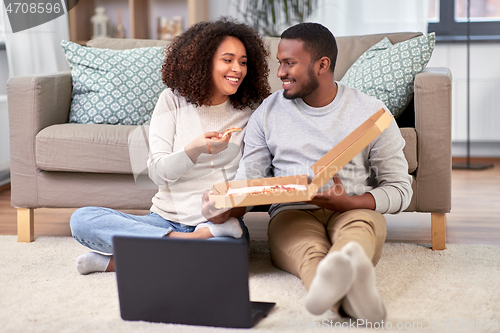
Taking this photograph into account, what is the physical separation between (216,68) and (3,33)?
199 cm

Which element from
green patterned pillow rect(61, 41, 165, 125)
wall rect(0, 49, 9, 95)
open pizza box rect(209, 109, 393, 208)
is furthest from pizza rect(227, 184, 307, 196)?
wall rect(0, 49, 9, 95)

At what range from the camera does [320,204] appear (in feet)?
4.67

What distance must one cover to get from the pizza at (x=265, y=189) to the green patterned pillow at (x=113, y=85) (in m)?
0.86

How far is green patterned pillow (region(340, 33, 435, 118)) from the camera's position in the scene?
1897mm

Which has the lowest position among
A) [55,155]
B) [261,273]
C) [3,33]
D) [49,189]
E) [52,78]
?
[261,273]

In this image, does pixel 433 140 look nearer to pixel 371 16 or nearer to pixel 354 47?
pixel 354 47

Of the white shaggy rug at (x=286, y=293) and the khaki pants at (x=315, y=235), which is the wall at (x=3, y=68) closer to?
the white shaggy rug at (x=286, y=293)

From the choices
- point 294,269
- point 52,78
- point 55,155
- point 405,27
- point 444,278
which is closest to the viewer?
point 294,269

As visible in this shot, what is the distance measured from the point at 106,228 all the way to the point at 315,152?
24.9 inches

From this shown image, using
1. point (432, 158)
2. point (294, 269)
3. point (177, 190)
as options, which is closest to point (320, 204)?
point (294, 269)

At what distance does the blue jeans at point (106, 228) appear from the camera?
1.47 m

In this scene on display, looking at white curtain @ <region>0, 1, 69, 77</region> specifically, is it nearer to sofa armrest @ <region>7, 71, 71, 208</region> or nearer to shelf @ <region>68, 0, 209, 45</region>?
shelf @ <region>68, 0, 209, 45</region>

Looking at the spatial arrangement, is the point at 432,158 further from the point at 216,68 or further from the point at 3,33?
the point at 3,33

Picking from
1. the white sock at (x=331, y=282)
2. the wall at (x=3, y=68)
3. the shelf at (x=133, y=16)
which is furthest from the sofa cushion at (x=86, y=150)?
the shelf at (x=133, y=16)
